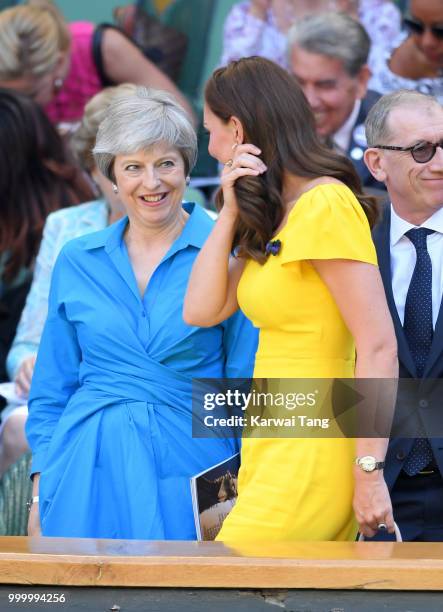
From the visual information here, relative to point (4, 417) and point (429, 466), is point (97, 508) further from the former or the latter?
point (4, 417)

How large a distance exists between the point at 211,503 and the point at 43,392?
0.68 meters

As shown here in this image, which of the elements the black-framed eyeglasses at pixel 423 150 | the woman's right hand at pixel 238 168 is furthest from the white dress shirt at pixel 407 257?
the woman's right hand at pixel 238 168

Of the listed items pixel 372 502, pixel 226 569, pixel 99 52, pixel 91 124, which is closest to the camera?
pixel 226 569

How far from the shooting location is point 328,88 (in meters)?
5.34

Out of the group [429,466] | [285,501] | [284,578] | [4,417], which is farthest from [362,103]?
[284,578]

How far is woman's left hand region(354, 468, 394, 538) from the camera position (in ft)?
9.76

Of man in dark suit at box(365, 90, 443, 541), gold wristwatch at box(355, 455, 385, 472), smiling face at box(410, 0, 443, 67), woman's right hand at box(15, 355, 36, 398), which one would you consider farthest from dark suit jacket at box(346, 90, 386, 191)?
gold wristwatch at box(355, 455, 385, 472)

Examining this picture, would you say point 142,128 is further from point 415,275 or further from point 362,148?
point 362,148

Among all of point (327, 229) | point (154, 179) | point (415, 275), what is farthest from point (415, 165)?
point (154, 179)

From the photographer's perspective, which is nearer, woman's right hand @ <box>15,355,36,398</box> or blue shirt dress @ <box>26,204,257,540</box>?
blue shirt dress @ <box>26,204,257,540</box>

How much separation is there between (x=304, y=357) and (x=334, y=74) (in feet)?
8.34

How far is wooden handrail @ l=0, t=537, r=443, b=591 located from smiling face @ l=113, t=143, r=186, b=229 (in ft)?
3.92

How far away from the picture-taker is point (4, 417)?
4.76 meters

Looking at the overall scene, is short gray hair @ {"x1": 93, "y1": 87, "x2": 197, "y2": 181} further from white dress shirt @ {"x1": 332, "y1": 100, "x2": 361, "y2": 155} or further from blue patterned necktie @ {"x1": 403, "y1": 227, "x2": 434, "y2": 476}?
white dress shirt @ {"x1": 332, "y1": 100, "x2": 361, "y2": 155}
